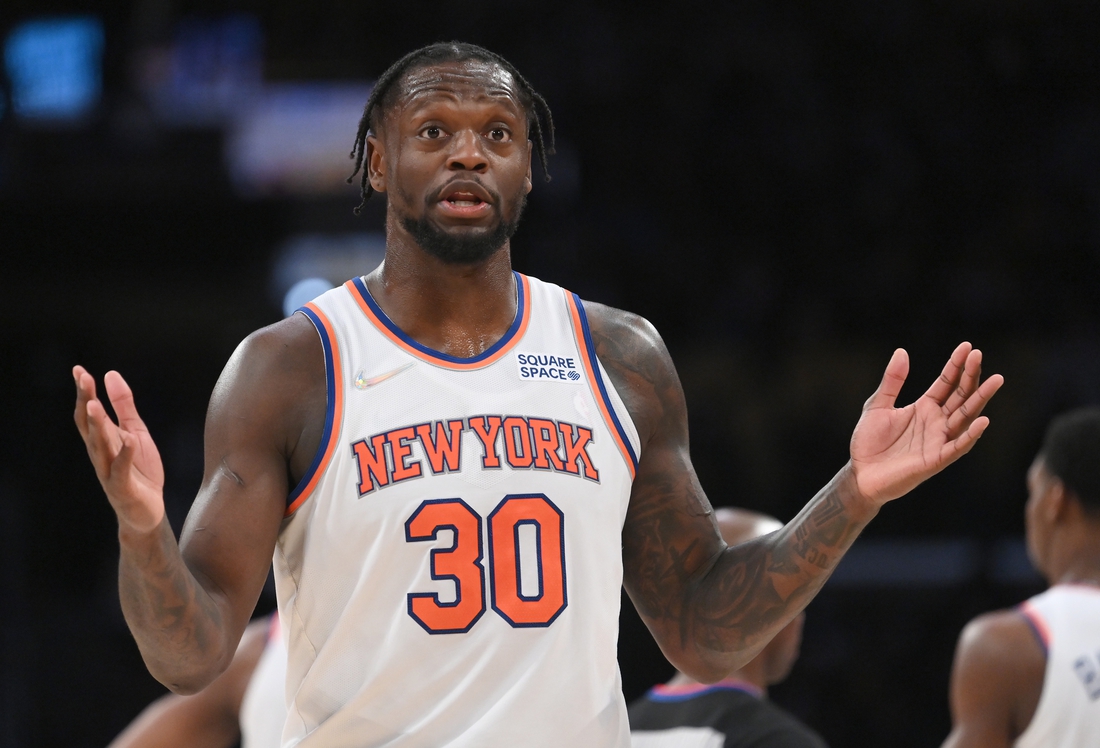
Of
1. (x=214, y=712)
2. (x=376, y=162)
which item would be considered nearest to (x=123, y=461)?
(x=376, y=162)

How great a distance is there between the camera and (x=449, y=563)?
2.33m

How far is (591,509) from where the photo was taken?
244cm

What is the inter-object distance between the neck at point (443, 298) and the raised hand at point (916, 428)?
2.46ft

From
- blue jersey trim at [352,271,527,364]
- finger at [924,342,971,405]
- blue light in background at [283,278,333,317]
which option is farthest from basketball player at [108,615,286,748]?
blue light in background at [283,278,333,317]

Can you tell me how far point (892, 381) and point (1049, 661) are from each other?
1.94 meters

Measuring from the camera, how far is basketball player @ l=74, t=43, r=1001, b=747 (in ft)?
7.55

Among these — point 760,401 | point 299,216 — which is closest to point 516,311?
point 760,401

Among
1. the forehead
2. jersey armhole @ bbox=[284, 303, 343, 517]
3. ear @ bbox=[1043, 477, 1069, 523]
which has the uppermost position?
the forehead

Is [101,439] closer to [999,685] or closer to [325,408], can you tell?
A: [325,408]

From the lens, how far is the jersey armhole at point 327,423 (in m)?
2.37

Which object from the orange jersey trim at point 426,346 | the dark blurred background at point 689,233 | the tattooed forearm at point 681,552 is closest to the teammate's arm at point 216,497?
the orange jersey trim at point 426,346

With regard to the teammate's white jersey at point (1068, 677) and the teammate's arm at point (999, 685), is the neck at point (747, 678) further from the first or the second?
the teammate's white jersey at point (1068, 677)

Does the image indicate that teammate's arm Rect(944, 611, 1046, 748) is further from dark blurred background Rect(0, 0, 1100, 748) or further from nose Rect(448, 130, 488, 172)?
dark blurred background Rect(0, 0, 1100, 748)

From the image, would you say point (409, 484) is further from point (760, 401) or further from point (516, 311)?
point (760, 401)
